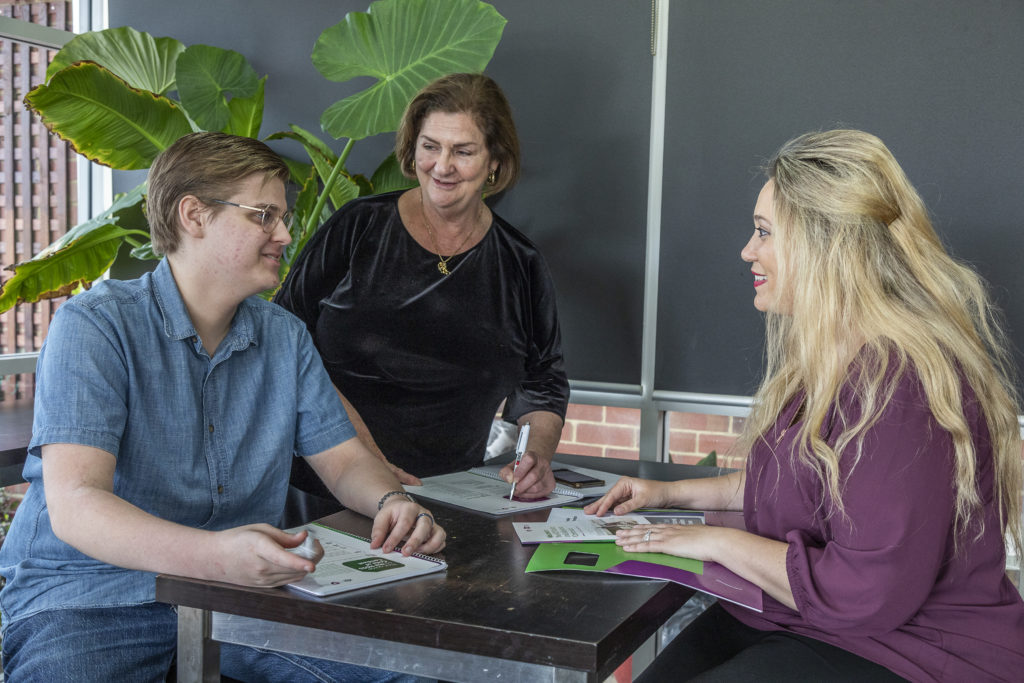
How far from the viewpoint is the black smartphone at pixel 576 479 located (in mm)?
1946

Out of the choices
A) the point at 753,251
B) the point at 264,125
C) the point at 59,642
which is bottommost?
the point at 59,642

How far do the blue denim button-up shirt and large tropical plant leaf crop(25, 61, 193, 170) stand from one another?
167cm

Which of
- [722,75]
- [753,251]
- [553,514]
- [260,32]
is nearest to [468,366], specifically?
[553,514]

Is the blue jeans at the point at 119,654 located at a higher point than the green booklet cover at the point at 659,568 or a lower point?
lower

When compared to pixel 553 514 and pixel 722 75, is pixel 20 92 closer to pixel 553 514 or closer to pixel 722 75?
pixel 722 75

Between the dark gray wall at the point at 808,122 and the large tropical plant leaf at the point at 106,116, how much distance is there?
5.85 feet

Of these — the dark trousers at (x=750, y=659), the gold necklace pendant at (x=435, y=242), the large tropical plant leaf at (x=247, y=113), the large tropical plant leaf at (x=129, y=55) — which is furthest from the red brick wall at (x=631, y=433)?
the large tropical plant leaf at (x=129, y=55)

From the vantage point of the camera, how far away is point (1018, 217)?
262 cm

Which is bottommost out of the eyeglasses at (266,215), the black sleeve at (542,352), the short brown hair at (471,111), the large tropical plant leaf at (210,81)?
the black sleeve at (542,352)

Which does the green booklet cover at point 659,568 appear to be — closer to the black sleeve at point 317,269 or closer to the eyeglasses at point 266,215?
the eyeglasses at point 266,215

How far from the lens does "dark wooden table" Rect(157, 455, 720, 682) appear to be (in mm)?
1124

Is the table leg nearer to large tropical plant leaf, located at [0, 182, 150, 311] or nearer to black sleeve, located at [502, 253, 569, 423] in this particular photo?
black sleeve, located at [502, 253, 569, 423]

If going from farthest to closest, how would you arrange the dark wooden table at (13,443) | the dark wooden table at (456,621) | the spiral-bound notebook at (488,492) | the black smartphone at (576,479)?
the dark wooden table at (13,443), the black smartphone at (576,479), the spiral-bound notebook at (488,492), the dark wooden table at (456,621)

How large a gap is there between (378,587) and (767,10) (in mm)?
2299
